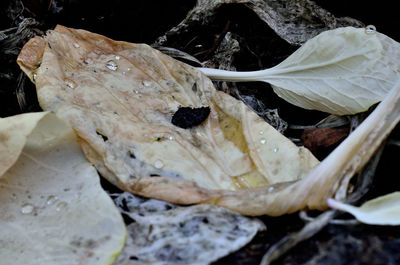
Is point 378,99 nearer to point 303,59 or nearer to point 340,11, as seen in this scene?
point 303,59

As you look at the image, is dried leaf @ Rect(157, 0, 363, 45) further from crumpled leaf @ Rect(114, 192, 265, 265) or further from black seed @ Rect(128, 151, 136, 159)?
crumpled leaf @ Rect(114, 192, 265, 265)

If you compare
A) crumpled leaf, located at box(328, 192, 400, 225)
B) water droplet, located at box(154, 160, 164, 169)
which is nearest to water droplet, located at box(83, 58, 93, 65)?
water droplet, located at box(154, 160, 164, 169)

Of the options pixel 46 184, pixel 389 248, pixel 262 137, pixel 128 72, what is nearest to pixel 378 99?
pixel 262 137

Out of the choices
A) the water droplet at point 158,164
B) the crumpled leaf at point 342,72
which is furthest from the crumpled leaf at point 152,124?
the crumpled leaf at point 342,72

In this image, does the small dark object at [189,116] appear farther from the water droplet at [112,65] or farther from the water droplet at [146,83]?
the water droplet at [112,65]

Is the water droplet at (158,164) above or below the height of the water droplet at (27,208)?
above
